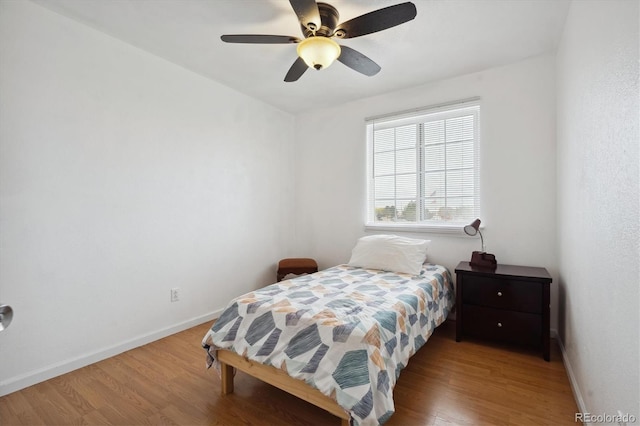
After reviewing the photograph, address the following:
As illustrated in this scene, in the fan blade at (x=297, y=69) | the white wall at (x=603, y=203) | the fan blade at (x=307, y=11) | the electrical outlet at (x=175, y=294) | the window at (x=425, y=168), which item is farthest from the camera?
the window at (x=425, y=168)

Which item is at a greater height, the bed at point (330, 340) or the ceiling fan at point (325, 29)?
the ceiling fan at point (325, 29)

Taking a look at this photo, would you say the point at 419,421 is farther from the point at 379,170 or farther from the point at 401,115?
the point at 401,115

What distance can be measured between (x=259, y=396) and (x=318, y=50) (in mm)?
2203

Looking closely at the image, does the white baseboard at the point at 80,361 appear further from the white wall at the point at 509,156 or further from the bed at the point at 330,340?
the white wall at the point at 509,156

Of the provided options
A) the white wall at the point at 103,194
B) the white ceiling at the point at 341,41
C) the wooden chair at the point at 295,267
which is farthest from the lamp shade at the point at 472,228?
the white wall at the point at 103,194

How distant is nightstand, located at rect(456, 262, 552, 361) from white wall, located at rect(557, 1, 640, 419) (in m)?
0.20

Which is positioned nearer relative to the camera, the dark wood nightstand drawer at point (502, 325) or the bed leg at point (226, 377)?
the bed leg at point (226, 377)

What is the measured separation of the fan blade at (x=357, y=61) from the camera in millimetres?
2105

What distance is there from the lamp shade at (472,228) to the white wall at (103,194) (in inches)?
94.8

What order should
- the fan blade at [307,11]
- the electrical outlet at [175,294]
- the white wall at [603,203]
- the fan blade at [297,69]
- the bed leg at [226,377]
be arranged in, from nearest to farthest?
the white wall at [603,203], the fan blade at [307,11], the bed leg at [226,377], the fan blade at [297,69], the electrical outlet at [175,294]

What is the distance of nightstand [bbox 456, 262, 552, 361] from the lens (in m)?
2.29

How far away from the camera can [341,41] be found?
7.83 ft

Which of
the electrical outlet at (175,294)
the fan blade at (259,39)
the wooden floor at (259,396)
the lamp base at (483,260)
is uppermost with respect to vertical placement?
the fan blade at (259,39)

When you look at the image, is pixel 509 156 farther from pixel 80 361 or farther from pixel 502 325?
pixel 80 361
